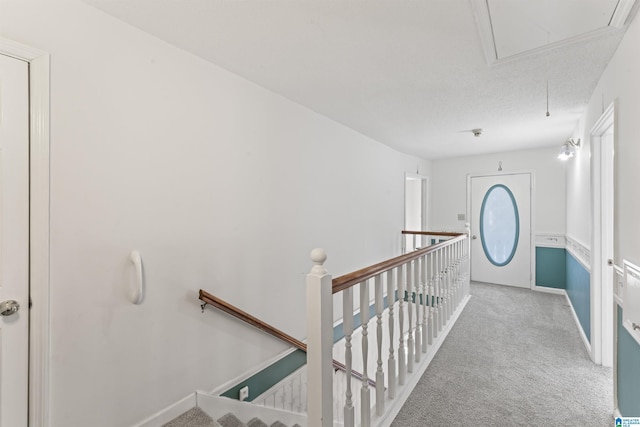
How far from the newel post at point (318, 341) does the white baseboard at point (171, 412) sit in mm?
999

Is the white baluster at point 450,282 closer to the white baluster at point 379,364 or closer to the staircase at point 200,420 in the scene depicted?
the white baluster at point 379,364

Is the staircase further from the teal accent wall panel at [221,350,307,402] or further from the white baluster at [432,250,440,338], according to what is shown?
the white baluster at [432,250,440,338]

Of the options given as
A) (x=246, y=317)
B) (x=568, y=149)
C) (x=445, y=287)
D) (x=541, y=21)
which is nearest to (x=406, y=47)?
(x=541, y=21)

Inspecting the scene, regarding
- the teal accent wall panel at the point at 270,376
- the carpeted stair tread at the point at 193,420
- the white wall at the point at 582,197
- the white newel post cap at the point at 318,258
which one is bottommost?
the teal accent wall panel at the point at 270,376

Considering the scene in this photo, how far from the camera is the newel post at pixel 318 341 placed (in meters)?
1.21

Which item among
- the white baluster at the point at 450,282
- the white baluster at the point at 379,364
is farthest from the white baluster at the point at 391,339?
the white baluster at the point at 450,282

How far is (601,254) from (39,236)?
376cm

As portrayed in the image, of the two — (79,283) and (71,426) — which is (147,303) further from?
(71,426)

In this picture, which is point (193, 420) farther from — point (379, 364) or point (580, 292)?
point (580, 292)

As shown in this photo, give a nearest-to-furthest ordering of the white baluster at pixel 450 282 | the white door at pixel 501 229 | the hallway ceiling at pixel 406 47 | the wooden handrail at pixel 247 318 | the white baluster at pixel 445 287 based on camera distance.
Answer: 1. the hallway ceiling at pixel 406 47
2. the wooden handrail at pixel 247 318
3. the white baluster at pixel 445 287
4. the white baluster at pixel 450 282
5. the white door at pixel 501 229

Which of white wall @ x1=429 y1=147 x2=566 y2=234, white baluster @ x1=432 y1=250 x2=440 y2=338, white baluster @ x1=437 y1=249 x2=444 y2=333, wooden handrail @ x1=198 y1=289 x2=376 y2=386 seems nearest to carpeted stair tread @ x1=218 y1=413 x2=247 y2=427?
wooden handrail @ x1=198 y1=289 x2=376 y2=386

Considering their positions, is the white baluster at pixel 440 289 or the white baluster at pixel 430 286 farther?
the white baluster at pixel 440 289

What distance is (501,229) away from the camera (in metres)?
5.03

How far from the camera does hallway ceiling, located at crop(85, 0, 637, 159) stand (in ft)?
4.73
